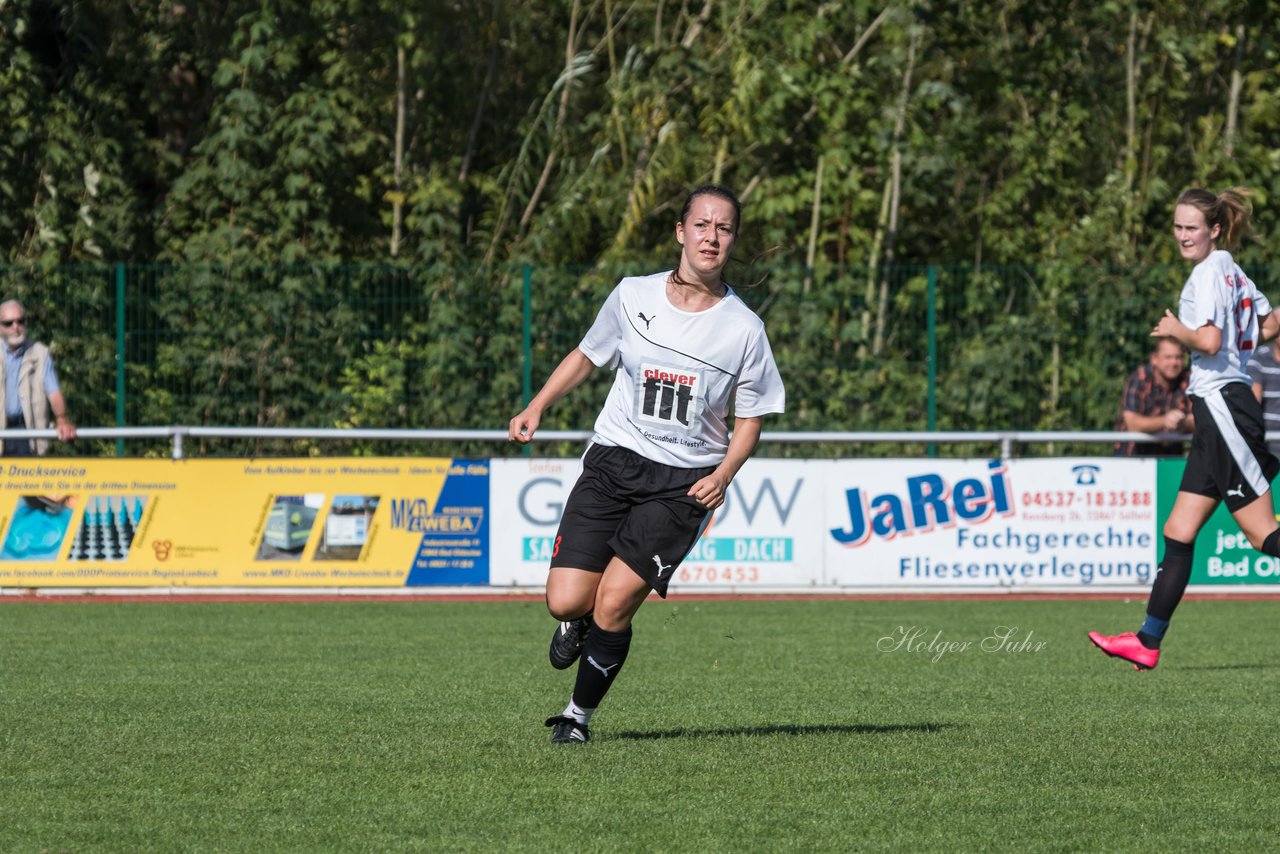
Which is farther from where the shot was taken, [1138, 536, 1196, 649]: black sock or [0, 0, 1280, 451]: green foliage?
[0, 0, 1280, 451]: green foliage

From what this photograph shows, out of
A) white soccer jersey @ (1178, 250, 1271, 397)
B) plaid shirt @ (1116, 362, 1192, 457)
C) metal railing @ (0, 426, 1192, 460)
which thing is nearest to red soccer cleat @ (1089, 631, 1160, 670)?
white soccer jersey @ (1178, 250, 1271, 397)

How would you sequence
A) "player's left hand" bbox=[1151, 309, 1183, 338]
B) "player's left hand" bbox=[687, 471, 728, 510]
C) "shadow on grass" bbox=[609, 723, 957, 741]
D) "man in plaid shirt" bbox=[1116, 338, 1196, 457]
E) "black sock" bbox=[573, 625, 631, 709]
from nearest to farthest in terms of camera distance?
"player's left hand" bbox=[687, 471, 728, 510]
"black sock" bbox=[573, 625, 631, 709]
"shadow on grass" bbox=[609, 723, 957, 741]
"player's left hand" bbox=[1151, 309, 1183, 338]
"man in plaid shirt" bbox=[1116, 338, 1196, 457]

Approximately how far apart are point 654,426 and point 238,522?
760cm

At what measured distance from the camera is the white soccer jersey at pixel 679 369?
635cm

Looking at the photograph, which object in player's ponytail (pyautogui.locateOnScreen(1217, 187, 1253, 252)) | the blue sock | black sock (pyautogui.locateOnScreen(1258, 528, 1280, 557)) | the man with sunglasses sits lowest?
the man with sunglasses

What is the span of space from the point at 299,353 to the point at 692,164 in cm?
613

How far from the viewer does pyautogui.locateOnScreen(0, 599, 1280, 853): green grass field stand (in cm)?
507

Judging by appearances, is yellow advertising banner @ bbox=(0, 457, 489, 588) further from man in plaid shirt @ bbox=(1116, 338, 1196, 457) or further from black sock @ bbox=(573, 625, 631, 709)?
black sock @ bbox=(573, 625, 631, 709)

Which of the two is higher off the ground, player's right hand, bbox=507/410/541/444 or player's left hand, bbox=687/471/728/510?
player's right hand, bbox=507/410/541/444

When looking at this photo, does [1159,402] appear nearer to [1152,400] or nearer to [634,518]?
[1152,400]

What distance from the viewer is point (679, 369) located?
636 centimetres

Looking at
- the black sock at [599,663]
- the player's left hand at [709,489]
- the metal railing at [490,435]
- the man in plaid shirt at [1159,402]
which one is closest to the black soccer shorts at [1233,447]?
the player's left hand at [709,489]

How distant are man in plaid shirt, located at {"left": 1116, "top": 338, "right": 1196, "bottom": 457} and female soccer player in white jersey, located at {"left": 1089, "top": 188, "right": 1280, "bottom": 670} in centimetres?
529

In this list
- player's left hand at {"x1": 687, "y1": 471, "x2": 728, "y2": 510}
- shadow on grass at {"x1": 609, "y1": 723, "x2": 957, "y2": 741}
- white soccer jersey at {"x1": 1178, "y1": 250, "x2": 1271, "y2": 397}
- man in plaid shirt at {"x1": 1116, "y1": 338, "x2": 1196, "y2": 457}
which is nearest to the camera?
player's left hand at {"x1": 687, "y1": 471, "x2": 728, "y2": 510}
